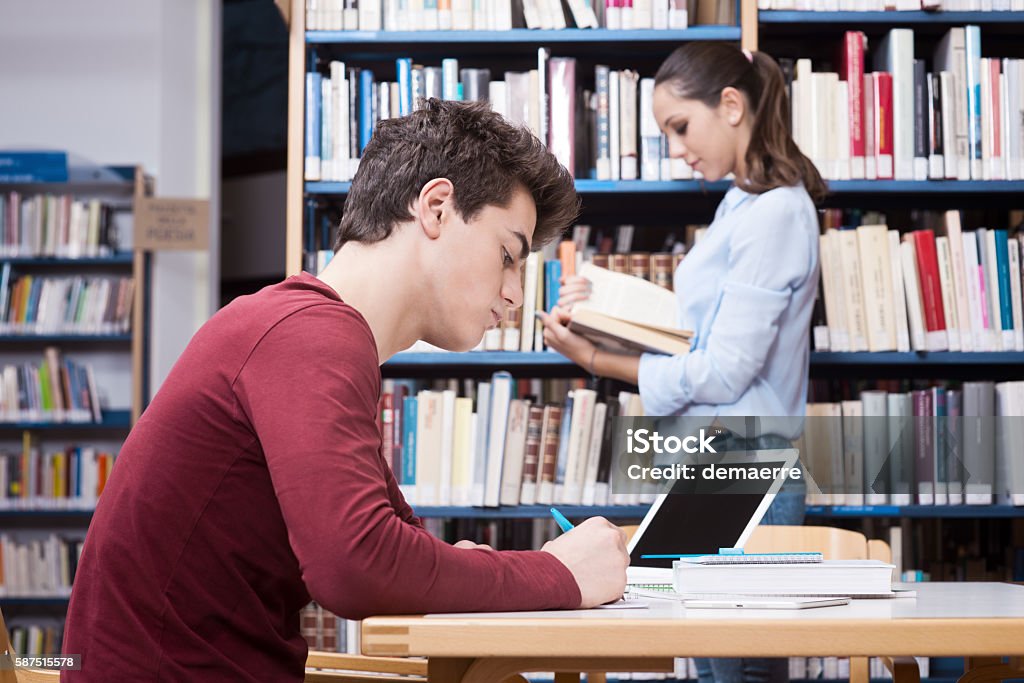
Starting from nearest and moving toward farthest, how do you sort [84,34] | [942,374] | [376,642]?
1. [376,642]
2. [942,374]
3. [84,34]

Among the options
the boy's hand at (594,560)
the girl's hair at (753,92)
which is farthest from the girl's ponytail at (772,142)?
the boy's hand at (594,560)

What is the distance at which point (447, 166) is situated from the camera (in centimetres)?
109

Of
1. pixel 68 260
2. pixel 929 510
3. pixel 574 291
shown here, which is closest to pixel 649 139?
pixel 574 291

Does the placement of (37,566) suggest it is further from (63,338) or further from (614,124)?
(614,124)

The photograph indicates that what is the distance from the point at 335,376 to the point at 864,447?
196cm

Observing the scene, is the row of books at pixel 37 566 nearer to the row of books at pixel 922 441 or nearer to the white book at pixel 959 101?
the row of books at pixel 922 441

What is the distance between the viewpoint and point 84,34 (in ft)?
17.3

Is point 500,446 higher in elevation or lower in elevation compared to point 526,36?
lower

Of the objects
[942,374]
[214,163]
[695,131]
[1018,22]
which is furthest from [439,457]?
[214,163]

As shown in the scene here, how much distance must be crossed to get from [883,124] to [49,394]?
13.0ft

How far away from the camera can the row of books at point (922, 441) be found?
2.36 metres

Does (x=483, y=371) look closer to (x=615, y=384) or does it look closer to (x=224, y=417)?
(x=615, y=384)

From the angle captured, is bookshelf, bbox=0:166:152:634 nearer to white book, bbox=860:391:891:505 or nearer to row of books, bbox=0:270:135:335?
row of books, bbox=0:270:135:335

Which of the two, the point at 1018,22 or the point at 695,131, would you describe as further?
the point at 1018,22
